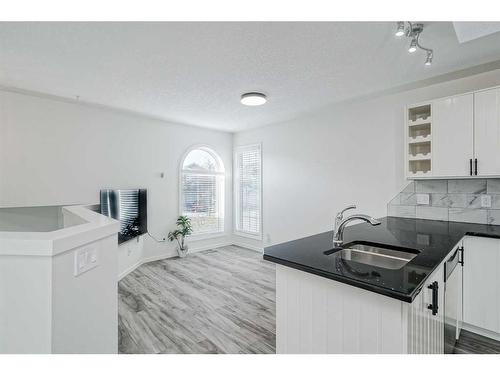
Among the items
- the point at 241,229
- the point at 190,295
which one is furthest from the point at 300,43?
the point at 241,229

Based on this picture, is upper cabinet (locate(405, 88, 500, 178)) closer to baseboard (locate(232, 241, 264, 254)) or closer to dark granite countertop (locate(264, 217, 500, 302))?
dark granite countertop (locate(264, 217, 500, 302))

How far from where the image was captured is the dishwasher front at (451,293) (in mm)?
1709

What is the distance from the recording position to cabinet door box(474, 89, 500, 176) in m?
2.35

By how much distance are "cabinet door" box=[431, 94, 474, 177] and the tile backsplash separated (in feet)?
1.02

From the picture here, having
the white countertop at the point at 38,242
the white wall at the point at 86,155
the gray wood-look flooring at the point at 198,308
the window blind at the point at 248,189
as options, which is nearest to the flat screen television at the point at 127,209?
the white wall at the point at 86,155

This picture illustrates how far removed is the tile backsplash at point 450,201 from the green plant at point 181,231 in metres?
3.27

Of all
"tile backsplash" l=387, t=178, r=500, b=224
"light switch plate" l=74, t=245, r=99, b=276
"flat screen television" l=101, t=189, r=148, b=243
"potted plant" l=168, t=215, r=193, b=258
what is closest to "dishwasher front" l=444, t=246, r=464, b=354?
"tile backsplash" l=387, t=178, r=500, b=224

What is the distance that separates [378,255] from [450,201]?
1.64m

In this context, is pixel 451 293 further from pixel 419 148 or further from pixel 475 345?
pixel 419 148

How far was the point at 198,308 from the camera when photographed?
2789 millimetres

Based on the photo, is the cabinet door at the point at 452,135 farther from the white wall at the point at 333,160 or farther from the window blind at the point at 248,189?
the window blind at the point at 248,189

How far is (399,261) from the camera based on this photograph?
1.75 meters

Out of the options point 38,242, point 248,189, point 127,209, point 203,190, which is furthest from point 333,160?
point 38,242

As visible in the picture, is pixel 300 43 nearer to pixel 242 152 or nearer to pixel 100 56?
pixel 100 56
